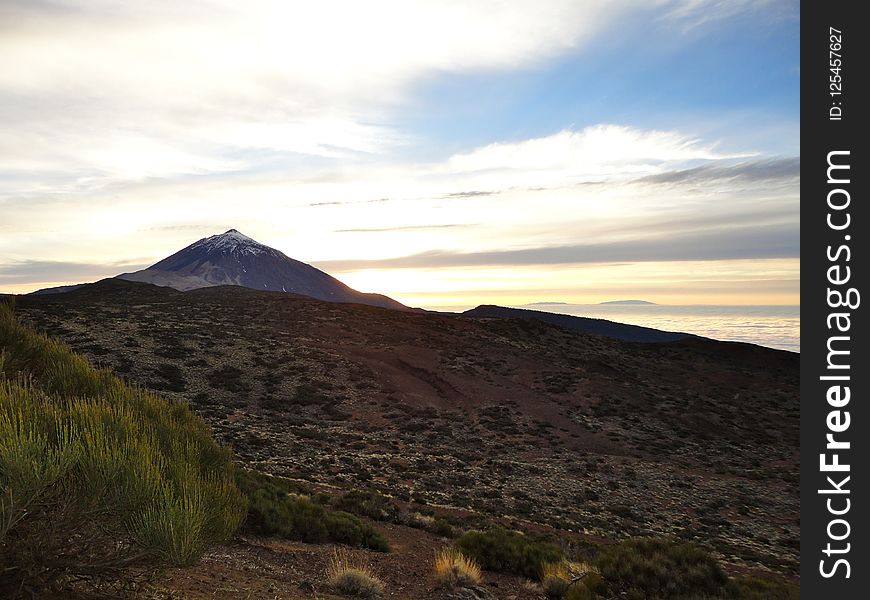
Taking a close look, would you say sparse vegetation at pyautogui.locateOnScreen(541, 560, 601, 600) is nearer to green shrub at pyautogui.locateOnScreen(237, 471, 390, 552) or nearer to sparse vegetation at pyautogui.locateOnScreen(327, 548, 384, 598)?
sparse vegetation at pyautogui.locateOnScreen(327, 548, 384, 598)

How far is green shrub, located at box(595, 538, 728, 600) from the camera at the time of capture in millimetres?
9227

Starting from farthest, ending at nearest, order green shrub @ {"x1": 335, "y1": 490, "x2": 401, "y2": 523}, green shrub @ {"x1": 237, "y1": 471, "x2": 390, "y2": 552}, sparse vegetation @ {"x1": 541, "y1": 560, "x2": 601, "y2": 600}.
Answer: green shrub @ {"x1": 335, "y1": 490, "x2": 401, "y2": 523} → green shrub @ {"x1": 237, "y1": 471, "x2": 390, "y2": 552} → sparse vegetation @ {"x1": 541, "y1": 560, "x2": 601, "y2": 600}

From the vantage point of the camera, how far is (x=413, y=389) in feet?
128

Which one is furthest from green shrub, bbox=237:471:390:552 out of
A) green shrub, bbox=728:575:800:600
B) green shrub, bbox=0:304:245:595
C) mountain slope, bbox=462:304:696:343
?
mountain slope, bbox=462:304:696:343

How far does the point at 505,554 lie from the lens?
1142cm

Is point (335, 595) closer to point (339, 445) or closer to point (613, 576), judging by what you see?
point (613, 576)

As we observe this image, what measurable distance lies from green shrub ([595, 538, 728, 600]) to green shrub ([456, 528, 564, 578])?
1607 mm

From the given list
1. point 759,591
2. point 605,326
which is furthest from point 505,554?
point 605,326

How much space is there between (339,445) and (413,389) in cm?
1422

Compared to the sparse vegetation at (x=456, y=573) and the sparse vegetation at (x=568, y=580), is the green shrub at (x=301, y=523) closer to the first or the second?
the sparse vegetation at (x=456, y=573)

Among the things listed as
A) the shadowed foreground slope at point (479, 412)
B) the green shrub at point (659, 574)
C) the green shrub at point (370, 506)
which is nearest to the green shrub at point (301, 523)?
the green shrub at point (370, 506)

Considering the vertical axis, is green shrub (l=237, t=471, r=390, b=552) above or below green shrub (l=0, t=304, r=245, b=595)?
below

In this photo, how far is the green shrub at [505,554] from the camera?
1118 cm

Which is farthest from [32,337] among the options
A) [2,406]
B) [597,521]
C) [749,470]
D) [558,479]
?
[749,470]
